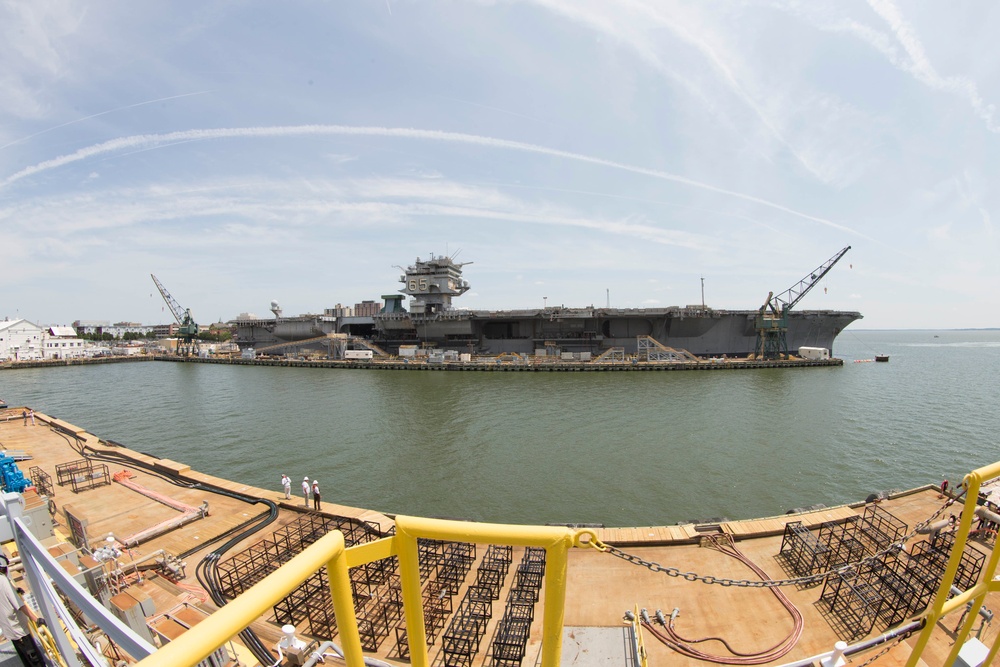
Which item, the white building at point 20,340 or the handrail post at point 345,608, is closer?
the handrail post at point 345,608

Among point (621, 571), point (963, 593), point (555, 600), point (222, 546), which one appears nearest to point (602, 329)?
point (621, 571)

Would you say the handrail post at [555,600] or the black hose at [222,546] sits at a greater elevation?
the handrail post at [555,600]

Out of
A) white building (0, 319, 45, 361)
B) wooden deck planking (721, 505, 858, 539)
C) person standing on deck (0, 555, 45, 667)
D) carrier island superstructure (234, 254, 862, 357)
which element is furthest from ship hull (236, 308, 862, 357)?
white building (0, 319, 45, 361)

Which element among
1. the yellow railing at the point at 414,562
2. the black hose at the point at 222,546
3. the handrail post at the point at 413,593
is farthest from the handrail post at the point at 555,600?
the black hose at the point at 222,546

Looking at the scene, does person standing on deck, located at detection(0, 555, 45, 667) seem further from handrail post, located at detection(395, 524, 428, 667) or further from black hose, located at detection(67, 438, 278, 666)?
handrail post, located at detection(395, 524, 428, 667)

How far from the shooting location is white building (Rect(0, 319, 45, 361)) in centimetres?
6550

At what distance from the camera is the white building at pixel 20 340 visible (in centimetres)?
6550

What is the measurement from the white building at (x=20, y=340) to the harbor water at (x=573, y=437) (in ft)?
131

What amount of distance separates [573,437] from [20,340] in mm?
97605

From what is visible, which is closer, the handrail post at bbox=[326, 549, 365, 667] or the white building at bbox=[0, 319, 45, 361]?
the handrail post at bbox=[326, 549, 365, 667]

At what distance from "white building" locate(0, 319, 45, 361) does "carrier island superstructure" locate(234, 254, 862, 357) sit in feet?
161

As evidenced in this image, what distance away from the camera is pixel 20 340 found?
71.1m

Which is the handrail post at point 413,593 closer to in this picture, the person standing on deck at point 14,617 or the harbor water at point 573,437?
the person standing on deck at point 14,617

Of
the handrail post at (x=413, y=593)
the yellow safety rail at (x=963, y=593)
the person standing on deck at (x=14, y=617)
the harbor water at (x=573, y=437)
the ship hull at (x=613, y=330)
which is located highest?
the ship hull at (x=613, y=330)
